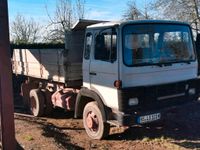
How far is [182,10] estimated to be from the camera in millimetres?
16328

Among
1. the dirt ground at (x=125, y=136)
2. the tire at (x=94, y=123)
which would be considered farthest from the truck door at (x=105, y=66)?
the dirt ground at (x=125, y=136)

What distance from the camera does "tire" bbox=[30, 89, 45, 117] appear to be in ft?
33.4

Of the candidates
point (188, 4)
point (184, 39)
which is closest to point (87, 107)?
point (184, 39)

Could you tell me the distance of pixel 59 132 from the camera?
855 centimetres

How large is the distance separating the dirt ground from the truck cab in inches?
17.5

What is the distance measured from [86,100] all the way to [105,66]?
4.33 ft

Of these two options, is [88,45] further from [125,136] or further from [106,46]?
[125,136]

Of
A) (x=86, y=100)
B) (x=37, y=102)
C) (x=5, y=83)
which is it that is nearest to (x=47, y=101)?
(x=37, y=102)

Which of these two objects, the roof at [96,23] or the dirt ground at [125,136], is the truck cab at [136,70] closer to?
the roof at [96,23]

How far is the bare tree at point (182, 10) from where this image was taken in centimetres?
1585

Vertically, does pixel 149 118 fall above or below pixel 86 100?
below

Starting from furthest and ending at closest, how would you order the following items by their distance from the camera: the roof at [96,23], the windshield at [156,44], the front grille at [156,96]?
the roof at [96,23] → the windshield at [156,44] → the front grille at [156,96]

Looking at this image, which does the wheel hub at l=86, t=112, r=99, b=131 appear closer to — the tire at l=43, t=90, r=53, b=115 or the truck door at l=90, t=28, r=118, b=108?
the truck door at l=90, t=28, r=118, b=108

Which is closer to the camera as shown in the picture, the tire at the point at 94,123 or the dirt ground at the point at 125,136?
the dirt ground at the point at 125,136
